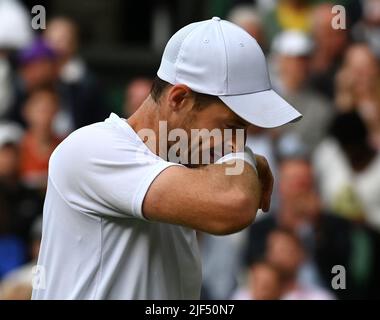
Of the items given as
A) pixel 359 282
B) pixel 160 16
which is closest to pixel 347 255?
pixel 359 282

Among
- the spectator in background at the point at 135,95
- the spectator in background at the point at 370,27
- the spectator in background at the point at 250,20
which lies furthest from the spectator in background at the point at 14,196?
the spectator in background at the point at 370,27

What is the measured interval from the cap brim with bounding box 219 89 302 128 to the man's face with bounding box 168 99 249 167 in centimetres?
4

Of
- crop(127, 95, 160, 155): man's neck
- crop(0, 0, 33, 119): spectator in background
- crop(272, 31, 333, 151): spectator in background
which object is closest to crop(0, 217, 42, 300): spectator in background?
crop(0, 0, 33, 119): spectator in background

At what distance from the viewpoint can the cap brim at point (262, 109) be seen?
3.60 m

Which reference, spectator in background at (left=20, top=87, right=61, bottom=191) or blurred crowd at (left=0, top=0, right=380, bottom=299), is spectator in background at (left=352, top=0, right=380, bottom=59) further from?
spectator in background at (left=20, top=87, right=61, bottom=191)

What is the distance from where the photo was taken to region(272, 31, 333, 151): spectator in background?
764cm

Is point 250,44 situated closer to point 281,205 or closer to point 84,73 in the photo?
point 281,205

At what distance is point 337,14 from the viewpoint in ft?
26.1

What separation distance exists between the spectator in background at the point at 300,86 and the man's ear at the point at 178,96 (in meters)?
3.98

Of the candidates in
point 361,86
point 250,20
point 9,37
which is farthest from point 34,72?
point 361,86

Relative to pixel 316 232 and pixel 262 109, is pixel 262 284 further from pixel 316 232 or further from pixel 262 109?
pixel 262 109

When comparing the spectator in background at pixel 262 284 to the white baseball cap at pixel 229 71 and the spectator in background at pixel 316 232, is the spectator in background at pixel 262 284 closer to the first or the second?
the spectator in background at pixel 316 232

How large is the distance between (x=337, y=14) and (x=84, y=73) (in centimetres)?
180
